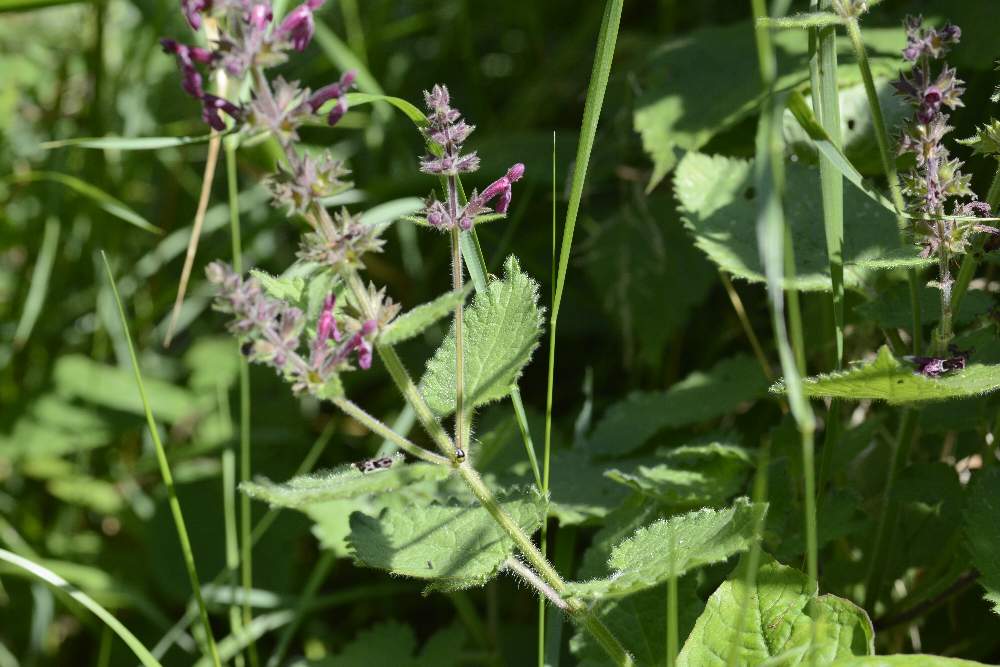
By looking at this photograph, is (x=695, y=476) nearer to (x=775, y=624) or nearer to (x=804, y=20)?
(x=775, y=624)

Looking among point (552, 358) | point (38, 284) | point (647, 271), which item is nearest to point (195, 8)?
point (552, 358)

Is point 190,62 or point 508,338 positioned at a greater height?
point 190,62

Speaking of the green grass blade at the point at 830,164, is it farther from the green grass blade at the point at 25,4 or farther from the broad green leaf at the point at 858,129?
the green grass blade at the point at 25,4

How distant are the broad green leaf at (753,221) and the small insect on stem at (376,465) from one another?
0.71 metres

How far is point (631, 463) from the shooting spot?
2061 mm

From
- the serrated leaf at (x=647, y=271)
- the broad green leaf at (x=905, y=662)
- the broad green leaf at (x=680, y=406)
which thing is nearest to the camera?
the broad green leaf at (x=905, y=662)

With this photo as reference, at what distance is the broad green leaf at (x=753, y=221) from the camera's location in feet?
5.70

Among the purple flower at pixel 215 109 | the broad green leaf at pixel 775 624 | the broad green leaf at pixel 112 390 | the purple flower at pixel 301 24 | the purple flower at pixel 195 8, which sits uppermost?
the purple flower at pixel 195 8

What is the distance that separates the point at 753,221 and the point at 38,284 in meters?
1.91

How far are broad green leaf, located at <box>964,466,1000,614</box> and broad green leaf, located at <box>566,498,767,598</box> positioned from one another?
0.41m

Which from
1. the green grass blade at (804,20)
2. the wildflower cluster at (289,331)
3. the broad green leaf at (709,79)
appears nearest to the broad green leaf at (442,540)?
the wildflower cluster at (289,331)

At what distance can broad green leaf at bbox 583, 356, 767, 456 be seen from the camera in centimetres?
208

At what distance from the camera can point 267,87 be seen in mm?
1149

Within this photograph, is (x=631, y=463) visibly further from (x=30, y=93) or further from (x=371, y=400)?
(x=30, y=93)
